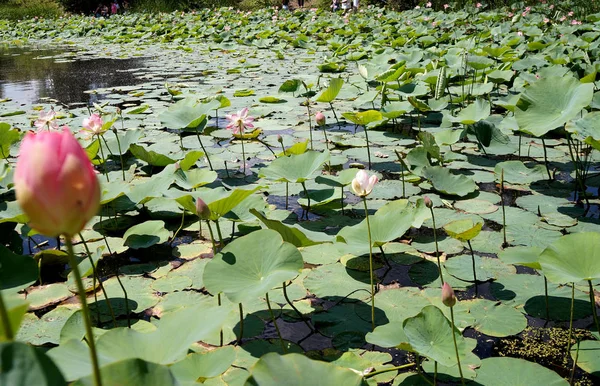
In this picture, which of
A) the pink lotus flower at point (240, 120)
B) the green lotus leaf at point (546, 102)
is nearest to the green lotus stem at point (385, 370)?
the green lotus leaf at point (546, 102)

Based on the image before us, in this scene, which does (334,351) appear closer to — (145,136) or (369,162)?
(369,162)

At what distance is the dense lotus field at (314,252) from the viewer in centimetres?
77

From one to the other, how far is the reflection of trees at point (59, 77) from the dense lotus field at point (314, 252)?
4.83 feet

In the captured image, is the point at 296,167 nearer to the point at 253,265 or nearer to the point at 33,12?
the point at 253,265

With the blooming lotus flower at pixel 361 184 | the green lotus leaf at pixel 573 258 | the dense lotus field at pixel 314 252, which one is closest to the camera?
the dense lotus field at pixel 314 252

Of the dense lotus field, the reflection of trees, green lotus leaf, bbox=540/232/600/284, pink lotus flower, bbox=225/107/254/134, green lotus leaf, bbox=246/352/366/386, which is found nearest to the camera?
green lotus leaf, bbox=246/352/366/386

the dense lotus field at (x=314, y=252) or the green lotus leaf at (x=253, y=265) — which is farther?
the green lotus leaf at (x=253, y=265)

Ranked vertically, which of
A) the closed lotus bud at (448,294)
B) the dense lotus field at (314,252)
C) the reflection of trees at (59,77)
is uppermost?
the closed lotus bud at (448,294)

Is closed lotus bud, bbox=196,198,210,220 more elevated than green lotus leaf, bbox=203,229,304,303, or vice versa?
→ closed lotus bud, bbox=196,198,210,220

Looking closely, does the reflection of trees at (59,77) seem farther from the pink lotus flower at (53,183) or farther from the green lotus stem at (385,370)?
the pink lotus flower at (53,183)

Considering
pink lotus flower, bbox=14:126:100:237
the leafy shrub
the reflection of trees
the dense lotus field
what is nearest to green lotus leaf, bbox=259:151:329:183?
the dense lotus field

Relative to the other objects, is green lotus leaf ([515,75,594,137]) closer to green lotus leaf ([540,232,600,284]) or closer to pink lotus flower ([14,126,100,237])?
green lotus leaf ([540,232,600,284])

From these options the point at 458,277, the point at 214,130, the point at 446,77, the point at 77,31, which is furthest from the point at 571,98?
the point at 77,31

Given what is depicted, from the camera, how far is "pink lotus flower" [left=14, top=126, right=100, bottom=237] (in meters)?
0.43
